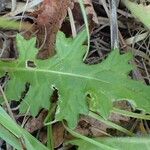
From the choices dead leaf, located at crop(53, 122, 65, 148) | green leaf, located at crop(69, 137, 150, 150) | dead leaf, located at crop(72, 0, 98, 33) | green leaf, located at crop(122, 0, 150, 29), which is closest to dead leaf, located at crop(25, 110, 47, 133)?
dead leaf, located at crop(53, 122, 65, 148)

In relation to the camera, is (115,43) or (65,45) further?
(115,43)

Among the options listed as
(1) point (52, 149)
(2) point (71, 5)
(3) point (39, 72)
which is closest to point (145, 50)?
(2) point (71, 5)

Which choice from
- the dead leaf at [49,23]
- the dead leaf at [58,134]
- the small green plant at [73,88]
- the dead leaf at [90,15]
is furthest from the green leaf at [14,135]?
the dead leaf at [90,15]

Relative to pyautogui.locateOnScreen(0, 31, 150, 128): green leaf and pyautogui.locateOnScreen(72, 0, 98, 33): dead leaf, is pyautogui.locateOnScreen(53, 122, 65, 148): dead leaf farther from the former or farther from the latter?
pyautogui.locateOnScreen(72, 0, 98, 33): dead leaf

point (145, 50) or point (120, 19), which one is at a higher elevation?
point (120, 19)

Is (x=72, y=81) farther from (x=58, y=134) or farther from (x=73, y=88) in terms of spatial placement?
(x=58, y=134)

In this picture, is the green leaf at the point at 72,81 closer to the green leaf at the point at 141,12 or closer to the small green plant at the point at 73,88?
the small green plant at the point at 73,88

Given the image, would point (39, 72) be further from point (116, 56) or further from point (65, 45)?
point (116, 56)
